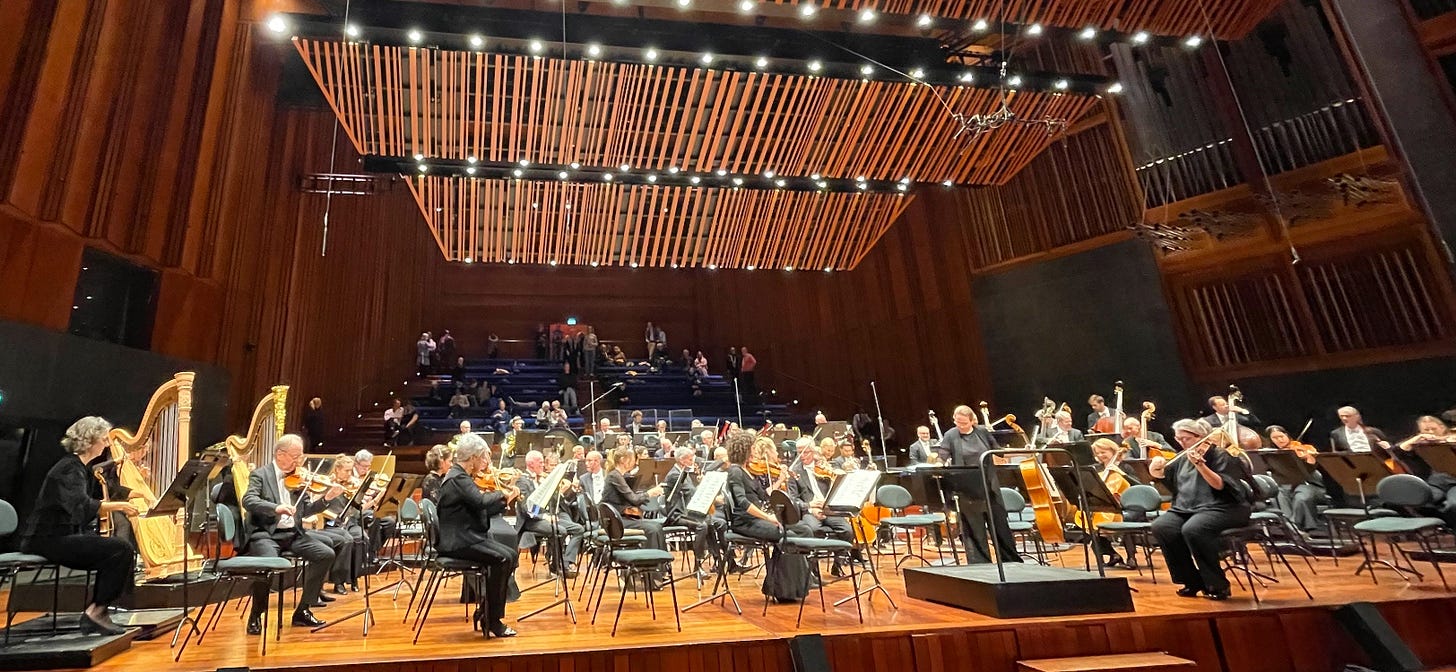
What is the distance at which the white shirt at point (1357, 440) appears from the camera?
5.81m

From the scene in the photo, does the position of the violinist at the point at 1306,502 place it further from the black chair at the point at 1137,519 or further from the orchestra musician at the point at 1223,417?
the black chair at the point at 1137,519

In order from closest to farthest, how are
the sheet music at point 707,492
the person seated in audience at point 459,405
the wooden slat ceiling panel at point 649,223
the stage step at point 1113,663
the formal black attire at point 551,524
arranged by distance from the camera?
the stage step at point 1113,663
the sheet music at point 707,492
the formal black attire at point 551,524
the wooden slat ceiling panel at point 649,223
the person seated in audience at point 459,405

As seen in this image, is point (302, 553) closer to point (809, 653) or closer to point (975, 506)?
point (809, 653)

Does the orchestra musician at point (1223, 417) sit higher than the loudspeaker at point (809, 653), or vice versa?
the orchestra musician at point (1223, 417)

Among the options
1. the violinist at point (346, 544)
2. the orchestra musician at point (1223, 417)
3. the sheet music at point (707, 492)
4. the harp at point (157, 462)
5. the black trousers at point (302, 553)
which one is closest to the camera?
the black trousers at point (302, 553)

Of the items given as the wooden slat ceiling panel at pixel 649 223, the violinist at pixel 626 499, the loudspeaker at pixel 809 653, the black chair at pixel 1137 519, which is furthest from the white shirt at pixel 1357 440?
the wooden slat ceiling panel at pixel 649 223

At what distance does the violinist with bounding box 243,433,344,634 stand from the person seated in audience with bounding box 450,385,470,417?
25.7ft

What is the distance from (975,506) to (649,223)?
6.95 m

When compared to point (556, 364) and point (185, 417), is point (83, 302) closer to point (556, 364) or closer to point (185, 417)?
point (185, 417)

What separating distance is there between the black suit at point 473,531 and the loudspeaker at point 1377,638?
4.45 m

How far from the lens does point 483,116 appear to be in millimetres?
7828

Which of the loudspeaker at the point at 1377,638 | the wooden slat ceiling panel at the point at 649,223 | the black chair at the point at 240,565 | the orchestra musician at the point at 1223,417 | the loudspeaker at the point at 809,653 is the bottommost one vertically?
the loudspeaker at the point at 1377,638

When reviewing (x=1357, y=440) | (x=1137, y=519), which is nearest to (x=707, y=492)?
(x=1137, y=519)

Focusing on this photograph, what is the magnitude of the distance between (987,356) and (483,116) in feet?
25.1
